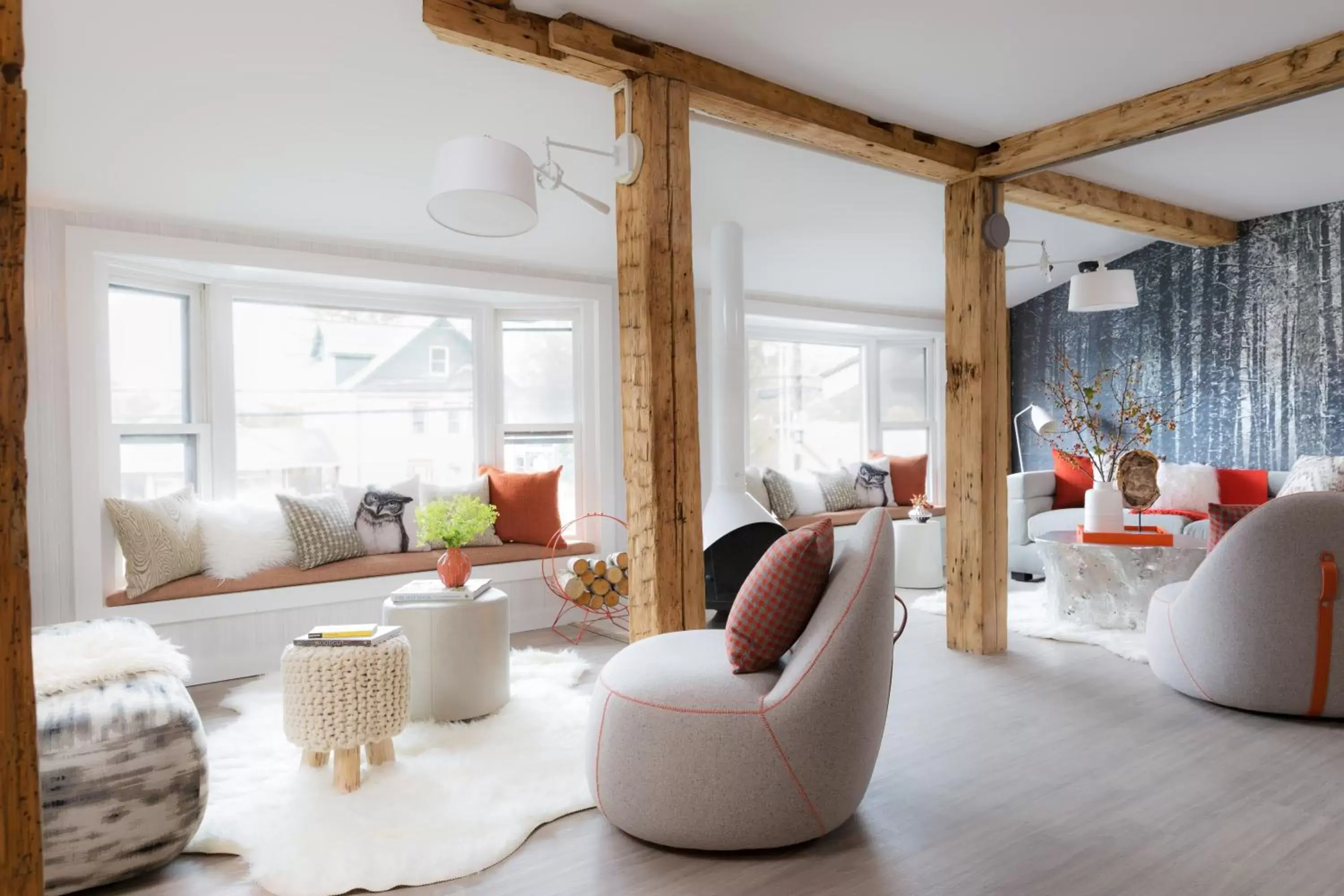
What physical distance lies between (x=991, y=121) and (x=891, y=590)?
2608mm

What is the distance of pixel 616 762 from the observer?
2.39 metres

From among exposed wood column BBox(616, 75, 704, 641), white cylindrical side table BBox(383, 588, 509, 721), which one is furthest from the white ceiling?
white cylindrical side table BBox(383, 588, 509, 721)

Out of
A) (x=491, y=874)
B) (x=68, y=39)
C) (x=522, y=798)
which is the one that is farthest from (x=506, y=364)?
(x=491, y=874)

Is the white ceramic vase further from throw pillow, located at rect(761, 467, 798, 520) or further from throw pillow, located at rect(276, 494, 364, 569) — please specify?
throw pillow, located at rect(276, 494, 364, 569)

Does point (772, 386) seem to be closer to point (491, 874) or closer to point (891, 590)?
point (891, 590)

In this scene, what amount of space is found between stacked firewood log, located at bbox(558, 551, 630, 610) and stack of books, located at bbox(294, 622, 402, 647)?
1892 millimetres

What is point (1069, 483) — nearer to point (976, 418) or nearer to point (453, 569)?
point (976, 418)

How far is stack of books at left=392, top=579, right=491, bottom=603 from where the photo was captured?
3.54 m

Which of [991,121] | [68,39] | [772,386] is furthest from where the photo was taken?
[772,386]

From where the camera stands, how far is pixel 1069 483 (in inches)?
262

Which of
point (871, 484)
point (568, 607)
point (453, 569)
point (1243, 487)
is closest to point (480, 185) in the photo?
point (453, 569)

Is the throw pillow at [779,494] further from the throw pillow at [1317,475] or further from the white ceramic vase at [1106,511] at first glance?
the throw pillow at [1317,475]

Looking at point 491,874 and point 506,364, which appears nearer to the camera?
point 491,874

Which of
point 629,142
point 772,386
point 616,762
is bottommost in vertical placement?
point 616,762
